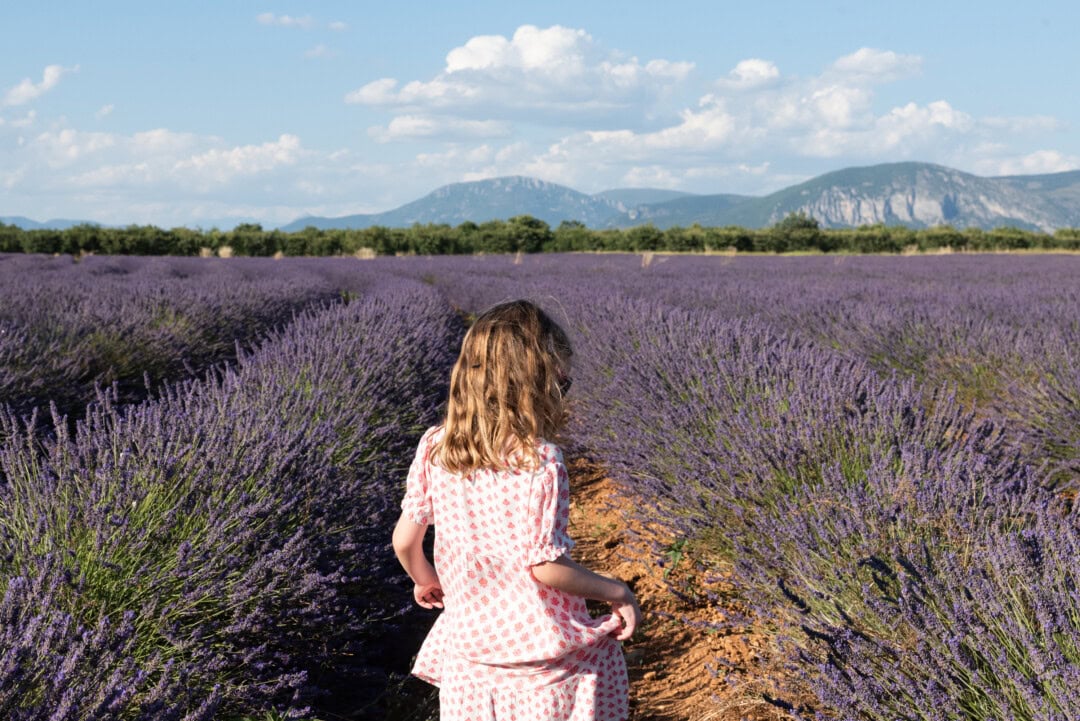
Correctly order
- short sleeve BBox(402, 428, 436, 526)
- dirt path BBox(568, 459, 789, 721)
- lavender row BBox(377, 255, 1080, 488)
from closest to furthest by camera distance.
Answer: short sleeve BBox(402, 428, 436, 526) → dirt path BBox(568, 459, 789, 721) → lavender row BBox(377, 255, 1080, 488)

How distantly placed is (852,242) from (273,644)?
125ft

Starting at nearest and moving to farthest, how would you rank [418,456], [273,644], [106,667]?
[106,667]
[418,456]
[273,644]

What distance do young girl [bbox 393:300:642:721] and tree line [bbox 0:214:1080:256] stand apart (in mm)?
31676

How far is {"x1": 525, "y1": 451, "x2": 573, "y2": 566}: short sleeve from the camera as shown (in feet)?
4.63

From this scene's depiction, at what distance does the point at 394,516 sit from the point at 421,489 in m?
1.49

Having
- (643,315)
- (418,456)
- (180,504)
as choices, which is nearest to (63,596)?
(180,504)

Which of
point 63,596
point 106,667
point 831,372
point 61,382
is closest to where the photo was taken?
point 106,667

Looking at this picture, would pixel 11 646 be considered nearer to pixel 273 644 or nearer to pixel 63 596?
pixel 63 596

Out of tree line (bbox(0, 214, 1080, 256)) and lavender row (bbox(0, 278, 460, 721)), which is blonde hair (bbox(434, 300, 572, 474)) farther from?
tree line (bbox(0, 214, 1080, 256))

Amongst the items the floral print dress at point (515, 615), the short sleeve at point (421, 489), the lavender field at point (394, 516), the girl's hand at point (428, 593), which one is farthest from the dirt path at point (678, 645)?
the short sleeve at point (421, 489)

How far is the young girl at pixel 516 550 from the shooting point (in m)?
1.44

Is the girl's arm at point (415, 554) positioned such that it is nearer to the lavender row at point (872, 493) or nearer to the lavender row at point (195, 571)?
the lavender row at point (195, 571)

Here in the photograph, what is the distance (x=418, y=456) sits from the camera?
5.17 ft

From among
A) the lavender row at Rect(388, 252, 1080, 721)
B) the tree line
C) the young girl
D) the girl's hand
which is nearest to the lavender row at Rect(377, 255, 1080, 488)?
the lavender row at Rect(388, 252, 1080, 721)
